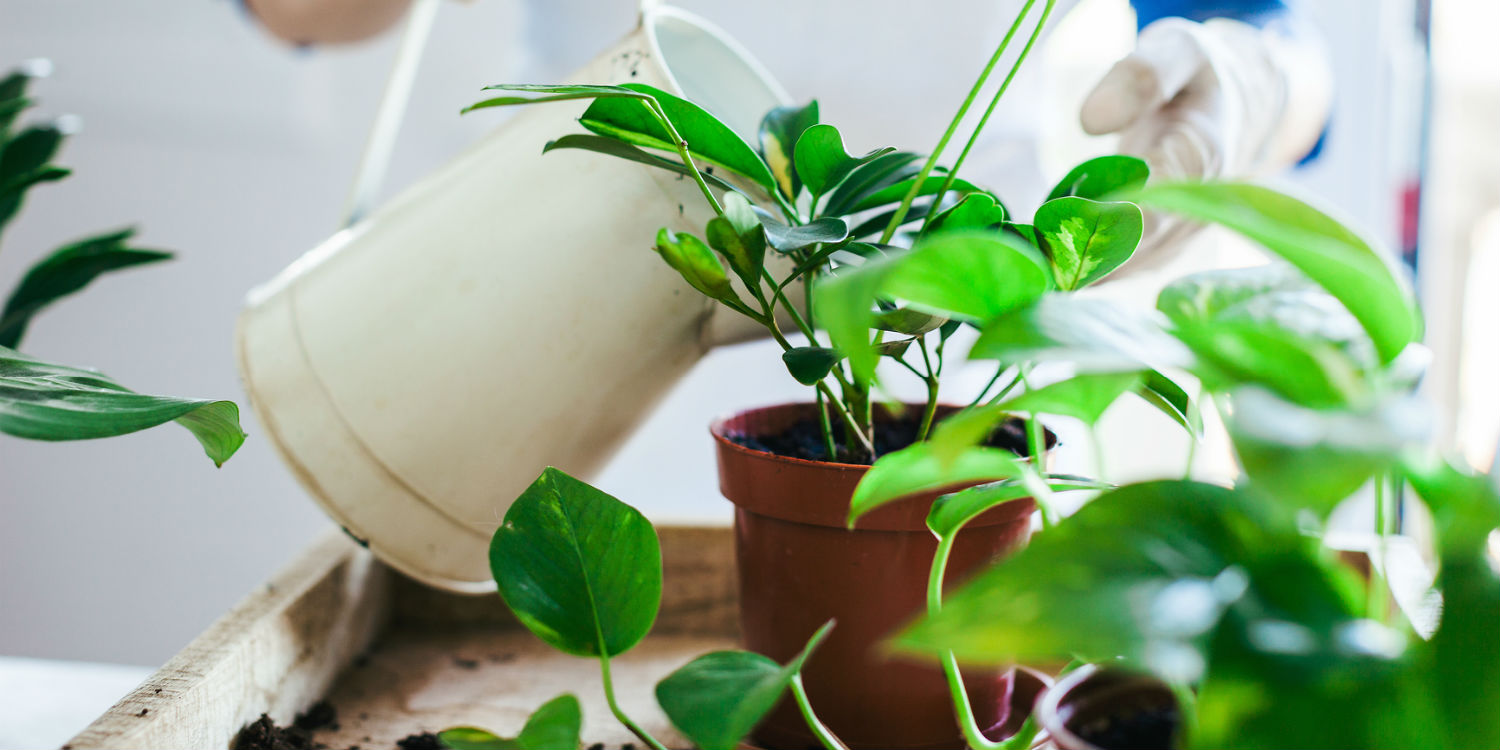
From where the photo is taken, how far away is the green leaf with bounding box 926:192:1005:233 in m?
0.27

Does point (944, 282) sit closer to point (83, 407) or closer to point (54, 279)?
point (83, 407)

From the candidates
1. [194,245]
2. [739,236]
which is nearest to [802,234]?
[739,236]

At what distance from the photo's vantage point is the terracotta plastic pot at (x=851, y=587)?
13.0 inches

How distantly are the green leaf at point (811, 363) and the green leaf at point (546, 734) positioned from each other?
0.33 ft

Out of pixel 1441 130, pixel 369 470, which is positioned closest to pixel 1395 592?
pixel 369 470

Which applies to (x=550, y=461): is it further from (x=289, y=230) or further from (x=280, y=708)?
(x=289, y=230)

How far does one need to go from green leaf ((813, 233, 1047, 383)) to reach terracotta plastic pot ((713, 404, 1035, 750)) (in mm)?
129

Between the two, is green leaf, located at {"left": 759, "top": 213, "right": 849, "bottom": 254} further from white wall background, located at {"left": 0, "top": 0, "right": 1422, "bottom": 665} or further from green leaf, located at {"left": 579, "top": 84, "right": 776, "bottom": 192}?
white wall background, located at {"left": 0, "top": 0, "right": 1422, "bottom": 665}

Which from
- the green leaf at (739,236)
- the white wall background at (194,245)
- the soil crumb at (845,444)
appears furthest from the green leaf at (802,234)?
the white wall background at (194,245)

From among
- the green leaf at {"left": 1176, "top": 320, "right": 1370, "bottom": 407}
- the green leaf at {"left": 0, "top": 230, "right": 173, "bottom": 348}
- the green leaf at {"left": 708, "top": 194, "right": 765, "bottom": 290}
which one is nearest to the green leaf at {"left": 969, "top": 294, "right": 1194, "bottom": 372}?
the green leaf at {"left": 1176, "top": 320, "right": 1370, "bottom": 407}

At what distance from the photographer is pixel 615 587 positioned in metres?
0.27

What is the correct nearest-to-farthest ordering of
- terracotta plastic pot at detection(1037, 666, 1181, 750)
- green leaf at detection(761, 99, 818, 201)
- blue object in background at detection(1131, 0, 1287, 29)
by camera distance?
terracotta plastic pot at detection(1037, 666, 1181, 750), green leaf at detection(761, 99, 818, 201), blue object in background at detection(1131, 0, 1287, 29)

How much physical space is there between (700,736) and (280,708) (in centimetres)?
25

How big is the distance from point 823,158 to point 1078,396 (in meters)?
0.13
